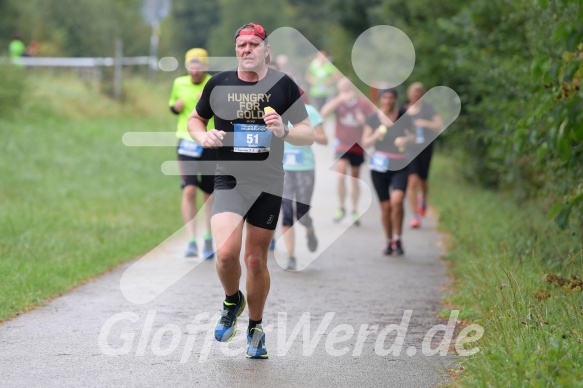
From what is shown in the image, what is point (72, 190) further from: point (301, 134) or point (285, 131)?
point (285, 131)

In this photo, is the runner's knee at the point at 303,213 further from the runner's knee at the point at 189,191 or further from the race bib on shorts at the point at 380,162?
the race bib on shorts at the point at 380,162

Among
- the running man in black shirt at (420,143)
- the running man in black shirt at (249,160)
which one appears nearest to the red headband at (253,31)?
the running man in black shirt at (249,160)

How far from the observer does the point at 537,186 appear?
15.4 metres

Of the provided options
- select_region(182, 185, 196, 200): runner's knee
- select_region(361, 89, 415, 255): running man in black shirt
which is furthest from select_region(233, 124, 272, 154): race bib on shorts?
select_region(361, 89, 415, 255): running man in black shirt

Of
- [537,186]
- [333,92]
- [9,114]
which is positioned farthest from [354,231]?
[333,92]

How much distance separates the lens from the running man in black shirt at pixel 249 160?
7.06 meters

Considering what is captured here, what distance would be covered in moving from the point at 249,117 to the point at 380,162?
613 centimetres

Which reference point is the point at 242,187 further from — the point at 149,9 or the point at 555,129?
the point at 149,9

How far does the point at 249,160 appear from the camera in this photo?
7.10 m

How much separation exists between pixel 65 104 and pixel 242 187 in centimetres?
2136

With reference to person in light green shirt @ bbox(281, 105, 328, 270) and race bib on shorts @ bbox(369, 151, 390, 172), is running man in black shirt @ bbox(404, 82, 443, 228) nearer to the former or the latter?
race bib on shorts @ bbox(369, 151, 390, 172)

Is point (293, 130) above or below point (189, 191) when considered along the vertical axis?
above

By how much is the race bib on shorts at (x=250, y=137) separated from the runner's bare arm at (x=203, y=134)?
182 mm

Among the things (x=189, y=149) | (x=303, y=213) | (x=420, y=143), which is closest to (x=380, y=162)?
(x=303, y=213)
